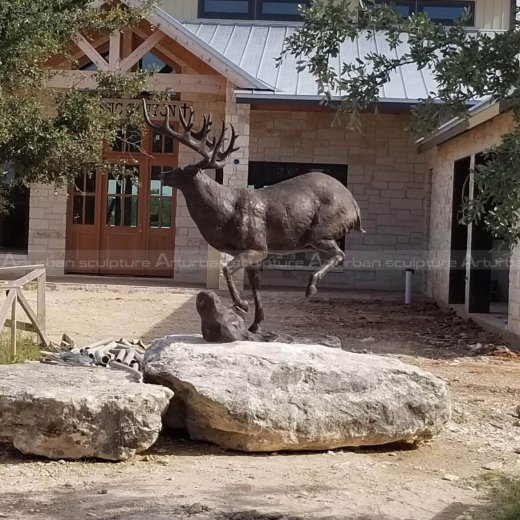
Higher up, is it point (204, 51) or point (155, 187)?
point (204, 51)

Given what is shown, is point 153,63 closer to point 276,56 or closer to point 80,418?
point 276,56

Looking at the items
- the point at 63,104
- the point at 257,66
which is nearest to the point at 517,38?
the point at 63,104

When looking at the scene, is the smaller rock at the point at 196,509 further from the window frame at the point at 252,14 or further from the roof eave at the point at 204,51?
the window frame at the point at 252,14

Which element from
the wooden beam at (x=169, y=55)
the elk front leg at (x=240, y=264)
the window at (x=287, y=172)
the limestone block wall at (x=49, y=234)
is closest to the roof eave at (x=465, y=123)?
the window at (x=287, y=172)

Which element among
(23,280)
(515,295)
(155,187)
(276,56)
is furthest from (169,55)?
(23,280)

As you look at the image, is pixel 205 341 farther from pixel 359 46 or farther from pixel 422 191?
pixel 359 46

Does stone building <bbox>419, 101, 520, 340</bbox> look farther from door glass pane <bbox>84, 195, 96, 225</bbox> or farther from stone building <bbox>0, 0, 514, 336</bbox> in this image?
door glass pane <bbox>84, 195, 96, 225</bbox>

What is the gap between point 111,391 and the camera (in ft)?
17.9

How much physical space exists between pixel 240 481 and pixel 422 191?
42.7 feet

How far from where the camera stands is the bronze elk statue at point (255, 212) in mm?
6414

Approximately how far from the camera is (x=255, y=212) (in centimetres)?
653

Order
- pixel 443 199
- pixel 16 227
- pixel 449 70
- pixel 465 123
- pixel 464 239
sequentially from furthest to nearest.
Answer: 1. pixel 16 227
2. pixel 443 199
3. pixel 464 239
4. pixel 465 123
5. pixel 449 70

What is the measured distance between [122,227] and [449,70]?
14102 millimetres

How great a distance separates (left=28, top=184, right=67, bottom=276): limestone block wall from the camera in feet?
55.4
